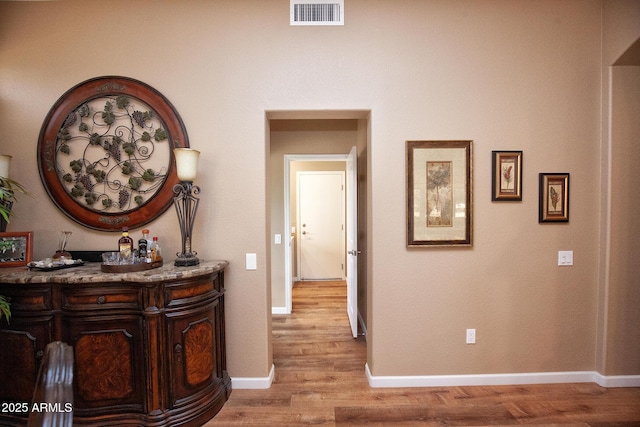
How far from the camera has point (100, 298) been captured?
1.75m

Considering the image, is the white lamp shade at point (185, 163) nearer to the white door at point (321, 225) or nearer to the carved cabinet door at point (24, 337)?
the carved cabinet door at point (24, 337)

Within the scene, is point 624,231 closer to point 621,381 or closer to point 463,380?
point 621,381

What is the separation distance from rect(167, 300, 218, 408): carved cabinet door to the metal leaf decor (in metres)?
1.02

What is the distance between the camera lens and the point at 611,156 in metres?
2.23

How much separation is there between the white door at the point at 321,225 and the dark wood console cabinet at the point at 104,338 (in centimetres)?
404

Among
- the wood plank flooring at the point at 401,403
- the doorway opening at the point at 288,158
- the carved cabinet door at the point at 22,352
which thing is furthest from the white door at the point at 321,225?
the carved cabinet door at the point at 22,352

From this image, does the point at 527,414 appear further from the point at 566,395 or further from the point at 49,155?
the point at 49,155

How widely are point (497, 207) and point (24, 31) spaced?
13.2 feet

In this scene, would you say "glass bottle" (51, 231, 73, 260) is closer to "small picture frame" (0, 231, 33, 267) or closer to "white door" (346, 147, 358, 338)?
"small picture frame" (0, 231, 33, 267)

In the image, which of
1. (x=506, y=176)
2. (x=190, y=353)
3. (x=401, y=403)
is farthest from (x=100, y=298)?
(x=506, y=176)

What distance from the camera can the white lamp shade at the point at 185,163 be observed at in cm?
198

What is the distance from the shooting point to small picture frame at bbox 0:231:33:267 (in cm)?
204

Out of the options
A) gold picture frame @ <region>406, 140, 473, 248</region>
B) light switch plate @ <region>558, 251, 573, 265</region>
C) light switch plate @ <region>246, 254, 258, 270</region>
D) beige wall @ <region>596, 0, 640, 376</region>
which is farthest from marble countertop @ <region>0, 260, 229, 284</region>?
beige wall @ <region>596, 0, 640, 376</region>

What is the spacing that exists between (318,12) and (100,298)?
8.39 feet
